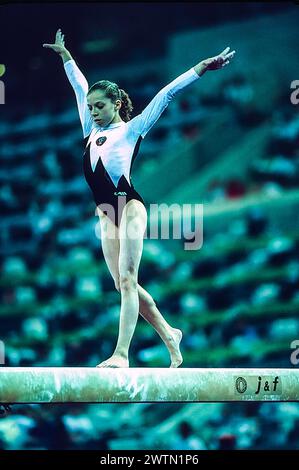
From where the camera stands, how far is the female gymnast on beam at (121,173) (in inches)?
201

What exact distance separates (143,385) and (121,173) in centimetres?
127

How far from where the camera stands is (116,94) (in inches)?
214

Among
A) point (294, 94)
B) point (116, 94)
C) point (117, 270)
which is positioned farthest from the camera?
point (294, 94)

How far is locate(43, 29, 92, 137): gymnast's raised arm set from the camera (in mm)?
5527

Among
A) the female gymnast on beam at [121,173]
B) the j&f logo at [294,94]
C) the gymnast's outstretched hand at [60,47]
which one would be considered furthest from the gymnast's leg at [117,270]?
the j&f logo at [294,94]

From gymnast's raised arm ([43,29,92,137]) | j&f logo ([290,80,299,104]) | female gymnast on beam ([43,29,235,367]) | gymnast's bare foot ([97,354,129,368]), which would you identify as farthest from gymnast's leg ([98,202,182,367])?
j&f logo ([290,80,299,104])

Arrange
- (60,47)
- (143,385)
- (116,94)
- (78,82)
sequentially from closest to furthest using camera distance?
1. (143,385)
2. (116,94)
3. (78,82)
4. (60,47)

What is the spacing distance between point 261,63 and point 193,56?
0.48 metres

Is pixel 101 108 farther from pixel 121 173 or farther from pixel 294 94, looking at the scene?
pixel 294 94

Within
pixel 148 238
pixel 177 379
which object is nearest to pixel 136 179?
pixel 148 238

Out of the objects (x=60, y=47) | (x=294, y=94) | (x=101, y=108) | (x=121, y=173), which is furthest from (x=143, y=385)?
(x=294, y=94)

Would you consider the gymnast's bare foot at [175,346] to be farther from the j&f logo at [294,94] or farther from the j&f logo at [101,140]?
the j&f logo at [294,94]

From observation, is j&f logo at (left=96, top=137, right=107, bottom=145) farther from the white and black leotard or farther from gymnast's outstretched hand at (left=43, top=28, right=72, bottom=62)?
gymnast's outstretched hand at (left=43, top=28, right=72, bottom=62)
